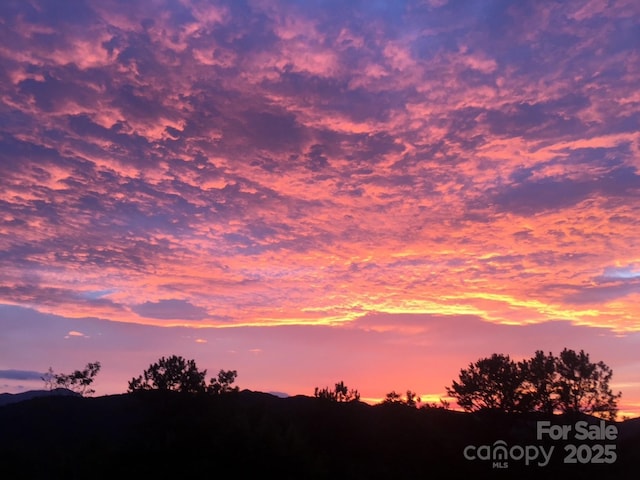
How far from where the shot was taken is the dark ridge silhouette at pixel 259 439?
102 feet

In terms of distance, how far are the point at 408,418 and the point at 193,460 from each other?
67.5 ft

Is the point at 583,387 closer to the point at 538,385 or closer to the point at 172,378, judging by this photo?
the point at 538,385

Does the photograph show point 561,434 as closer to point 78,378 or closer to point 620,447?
point 620,447

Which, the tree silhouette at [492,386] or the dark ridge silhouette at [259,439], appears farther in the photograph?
the tree silhouette at [492,386]

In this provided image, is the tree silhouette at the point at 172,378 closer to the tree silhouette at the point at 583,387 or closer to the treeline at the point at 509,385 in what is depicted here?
the treeline at the point at 509,385

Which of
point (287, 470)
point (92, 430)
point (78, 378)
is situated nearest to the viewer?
point (287, 470)

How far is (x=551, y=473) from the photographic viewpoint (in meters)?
39.1

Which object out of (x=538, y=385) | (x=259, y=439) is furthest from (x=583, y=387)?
(x=259, y=439)

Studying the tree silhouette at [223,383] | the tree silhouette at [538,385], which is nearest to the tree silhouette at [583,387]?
the tree silhouette at [538,385]

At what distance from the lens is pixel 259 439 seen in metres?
31.7

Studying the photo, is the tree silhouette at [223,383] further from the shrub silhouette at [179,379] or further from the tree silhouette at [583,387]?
the tree silhouette at [583,387]

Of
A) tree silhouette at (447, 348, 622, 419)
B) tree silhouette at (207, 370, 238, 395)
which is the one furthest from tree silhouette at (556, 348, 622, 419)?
tree silhouette at (207, 370, 238, 395)

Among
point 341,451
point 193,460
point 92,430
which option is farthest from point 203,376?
point 193,460

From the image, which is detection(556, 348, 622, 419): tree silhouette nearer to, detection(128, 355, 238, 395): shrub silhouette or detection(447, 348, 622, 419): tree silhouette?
detection(447, 348, 622, 419): tree silhouette
